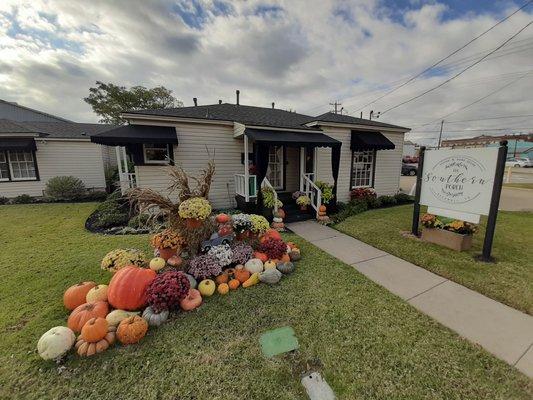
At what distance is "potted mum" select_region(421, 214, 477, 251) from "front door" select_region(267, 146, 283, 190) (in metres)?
5.15

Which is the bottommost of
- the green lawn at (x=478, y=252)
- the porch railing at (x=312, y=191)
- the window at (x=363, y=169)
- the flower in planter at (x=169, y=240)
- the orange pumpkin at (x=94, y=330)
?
the green lawn at (x=478, y=252)

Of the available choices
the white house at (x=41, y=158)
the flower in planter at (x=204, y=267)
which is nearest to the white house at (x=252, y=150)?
the flower in planter at (x=204, y=267)

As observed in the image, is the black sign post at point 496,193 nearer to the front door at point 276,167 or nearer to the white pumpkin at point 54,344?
the front door at point 276,167

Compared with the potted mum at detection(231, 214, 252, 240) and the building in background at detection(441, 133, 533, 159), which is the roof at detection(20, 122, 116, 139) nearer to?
the potted mum at detection(231, 214, 252, 240)

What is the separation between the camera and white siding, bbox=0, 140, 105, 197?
10.7 metres

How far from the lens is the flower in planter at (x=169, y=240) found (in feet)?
12.4

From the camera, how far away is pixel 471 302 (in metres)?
3.18

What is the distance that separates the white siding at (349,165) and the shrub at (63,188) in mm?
11328

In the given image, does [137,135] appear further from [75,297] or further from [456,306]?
[456,306]

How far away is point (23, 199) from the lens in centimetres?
1034

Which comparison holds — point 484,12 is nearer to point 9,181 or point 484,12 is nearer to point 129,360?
point 129,360

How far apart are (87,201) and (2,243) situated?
6.16 m

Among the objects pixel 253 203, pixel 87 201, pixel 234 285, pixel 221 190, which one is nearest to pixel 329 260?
pixel 234 285

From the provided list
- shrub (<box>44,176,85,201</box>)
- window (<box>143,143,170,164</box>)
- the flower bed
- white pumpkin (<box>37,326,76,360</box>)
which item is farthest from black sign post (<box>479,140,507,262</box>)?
shrub (<box>44,176,85,201</box>)
